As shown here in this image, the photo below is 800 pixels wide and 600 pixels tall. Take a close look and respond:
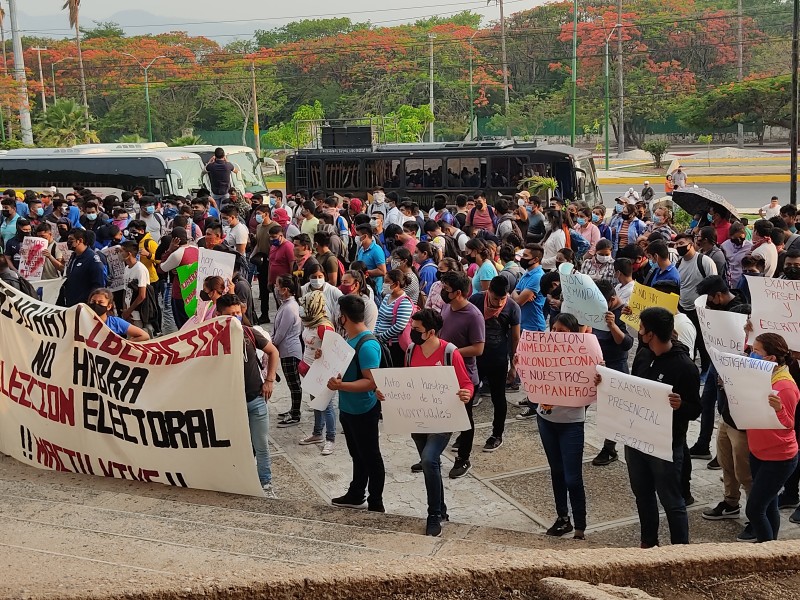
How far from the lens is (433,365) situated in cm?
680

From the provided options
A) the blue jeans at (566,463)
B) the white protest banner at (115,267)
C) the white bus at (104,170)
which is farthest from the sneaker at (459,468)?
the white bus at (104,170)

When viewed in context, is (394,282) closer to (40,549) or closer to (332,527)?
(332,527)

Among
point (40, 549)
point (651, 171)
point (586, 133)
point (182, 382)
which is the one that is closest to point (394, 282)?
point (182, 382)

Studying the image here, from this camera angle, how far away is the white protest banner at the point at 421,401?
6531mm

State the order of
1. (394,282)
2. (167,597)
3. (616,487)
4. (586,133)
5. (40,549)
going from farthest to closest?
(586,133) < (394,282) < (616,487) < (40,549) < (167,597)

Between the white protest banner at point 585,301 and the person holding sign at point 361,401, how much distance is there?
76.6 inches

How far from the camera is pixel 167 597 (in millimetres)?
4758

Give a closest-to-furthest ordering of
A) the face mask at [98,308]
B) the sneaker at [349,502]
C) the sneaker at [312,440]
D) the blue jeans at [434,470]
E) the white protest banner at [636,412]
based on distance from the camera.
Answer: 1. the white protest banner at [636,412]
2. the blue jeans at [434,470]
3. the sneaker at [349,502]
4. the face mask at [98,308]
5. the sneaker at [312,440]

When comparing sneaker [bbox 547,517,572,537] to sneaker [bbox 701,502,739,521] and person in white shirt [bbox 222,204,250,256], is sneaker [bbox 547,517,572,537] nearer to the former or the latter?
sneaker [bbox 701,502,739,521]

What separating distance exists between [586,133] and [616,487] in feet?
182

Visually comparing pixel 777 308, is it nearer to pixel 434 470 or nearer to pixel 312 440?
pixel 434 470

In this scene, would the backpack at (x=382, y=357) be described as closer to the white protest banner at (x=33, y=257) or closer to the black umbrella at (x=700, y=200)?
the black umbrella at (x=700, y=200)

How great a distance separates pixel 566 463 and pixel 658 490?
Result: 2.31 ft

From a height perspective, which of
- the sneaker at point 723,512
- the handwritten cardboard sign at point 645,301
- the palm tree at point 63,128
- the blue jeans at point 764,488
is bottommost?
the sneaker at point 723,512
